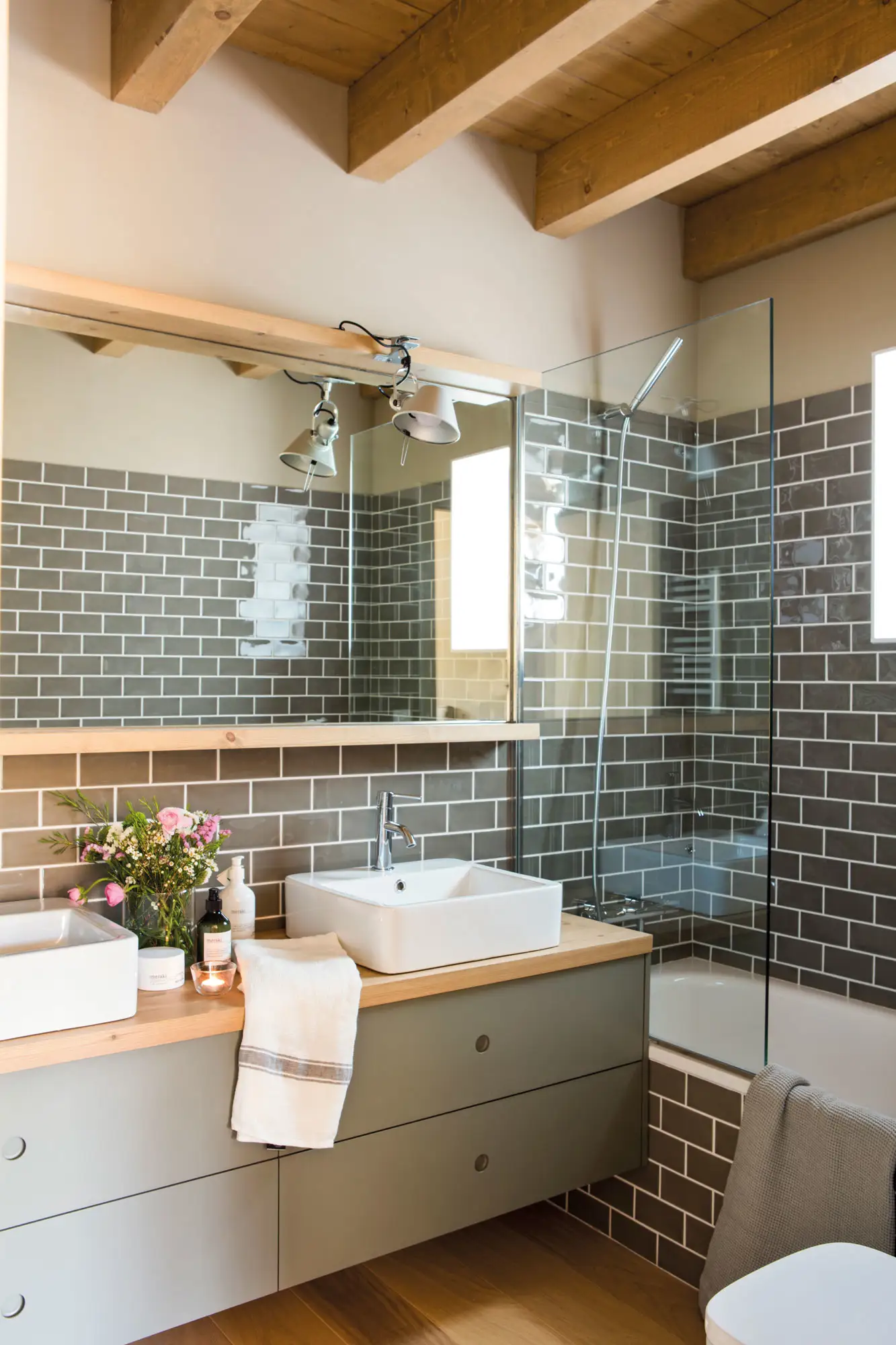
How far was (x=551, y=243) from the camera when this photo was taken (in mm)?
3238

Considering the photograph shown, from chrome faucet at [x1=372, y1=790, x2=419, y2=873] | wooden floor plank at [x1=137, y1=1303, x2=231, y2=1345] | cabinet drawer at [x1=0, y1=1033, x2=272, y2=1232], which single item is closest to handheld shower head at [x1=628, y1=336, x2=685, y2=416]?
chrome faucet at [x1=372, y1=790, x2=419, y2=873]

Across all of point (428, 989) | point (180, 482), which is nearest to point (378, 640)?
point (180, 482)

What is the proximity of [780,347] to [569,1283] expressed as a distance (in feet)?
9.45

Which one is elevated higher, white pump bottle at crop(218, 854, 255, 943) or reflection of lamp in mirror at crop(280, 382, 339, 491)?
reflection of lamp in mirror at crop(280, 382, 339, 491)

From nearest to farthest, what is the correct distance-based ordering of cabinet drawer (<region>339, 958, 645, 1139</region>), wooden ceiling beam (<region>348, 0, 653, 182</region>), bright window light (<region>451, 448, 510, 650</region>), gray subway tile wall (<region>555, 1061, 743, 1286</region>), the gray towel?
the gray towel → wooden ceiling beam (<region>348, 0, 653, 182</region>) → cabinet drawer (<region>339, 958, 645, 1139</region>) → gray subway tile wall (<region>555, 1061, 743, 1286</region>) → bright window light (<region>451, 448, 510, 650</region>)

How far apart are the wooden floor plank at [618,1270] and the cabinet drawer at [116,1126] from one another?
1.05 metres

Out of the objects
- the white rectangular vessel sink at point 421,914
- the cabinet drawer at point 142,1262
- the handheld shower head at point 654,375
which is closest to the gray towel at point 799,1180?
the white rectangular vessel sink at point 421,914

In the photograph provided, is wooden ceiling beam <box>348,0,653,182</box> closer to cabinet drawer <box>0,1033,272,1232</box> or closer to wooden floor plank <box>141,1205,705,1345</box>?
cabinet drawer <box>0,1033,272,1232</box>

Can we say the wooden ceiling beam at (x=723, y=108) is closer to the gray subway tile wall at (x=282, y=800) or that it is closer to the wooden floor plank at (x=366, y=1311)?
the gray subway tile wall at (x=282, y=800)

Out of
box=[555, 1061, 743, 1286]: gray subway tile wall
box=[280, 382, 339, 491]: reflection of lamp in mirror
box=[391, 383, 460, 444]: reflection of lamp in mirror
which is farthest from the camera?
box=[391, 383, 460, 444]: reflection of lamp in mirror

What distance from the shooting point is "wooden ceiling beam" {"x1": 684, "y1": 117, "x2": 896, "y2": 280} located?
3.07m

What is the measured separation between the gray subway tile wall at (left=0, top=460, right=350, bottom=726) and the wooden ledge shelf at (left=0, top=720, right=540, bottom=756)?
73mm

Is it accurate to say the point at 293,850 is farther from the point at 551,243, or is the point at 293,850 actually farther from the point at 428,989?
the point at 551,243

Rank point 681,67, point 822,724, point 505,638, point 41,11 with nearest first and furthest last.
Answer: point 41,11 < point 681,67 < point 505,638 < point 822,724
